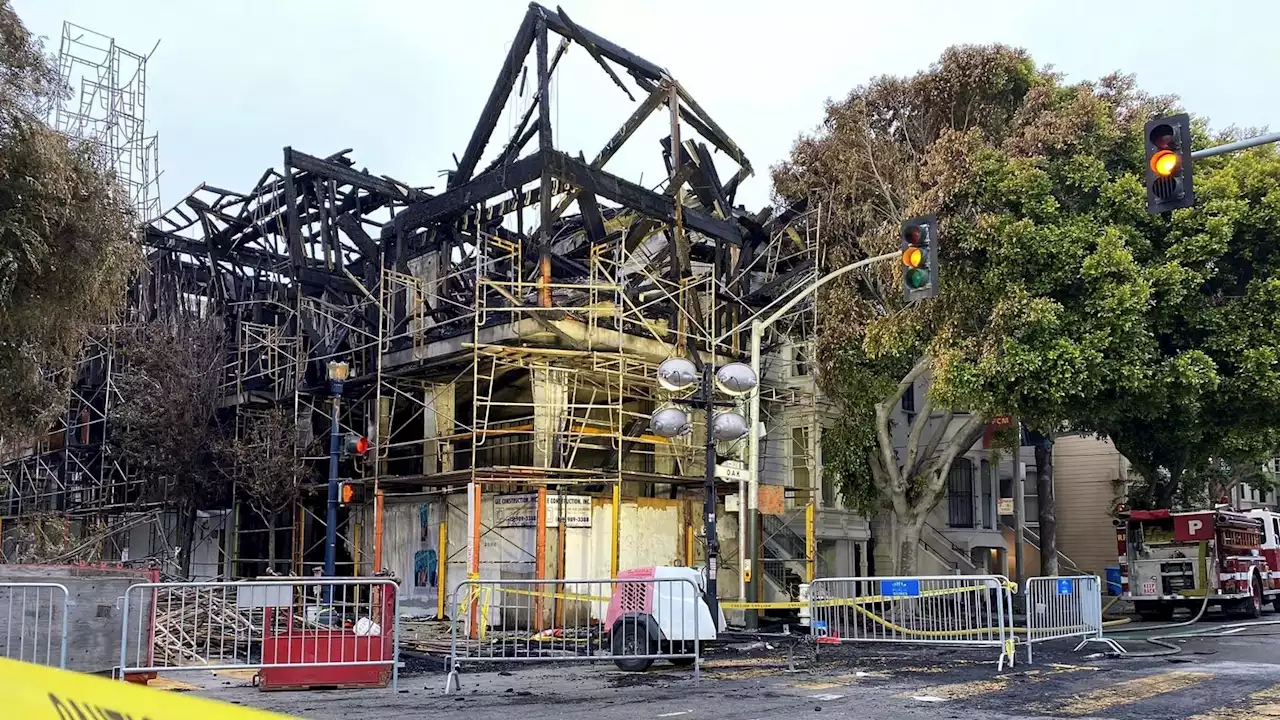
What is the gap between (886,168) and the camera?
2316 cm

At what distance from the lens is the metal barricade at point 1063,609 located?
15.2 m

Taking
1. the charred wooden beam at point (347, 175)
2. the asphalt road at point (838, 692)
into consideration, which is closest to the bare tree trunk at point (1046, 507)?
the asphalt road at point (838, 692)

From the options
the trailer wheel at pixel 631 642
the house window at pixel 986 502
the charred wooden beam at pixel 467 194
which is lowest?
the trailer wheel at pixel 631 642

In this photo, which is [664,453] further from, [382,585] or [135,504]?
[135,504]

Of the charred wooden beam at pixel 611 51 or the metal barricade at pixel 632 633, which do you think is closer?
the metal barricade at pixel 632 633

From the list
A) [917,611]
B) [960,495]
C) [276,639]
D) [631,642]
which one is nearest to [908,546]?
[917,611]

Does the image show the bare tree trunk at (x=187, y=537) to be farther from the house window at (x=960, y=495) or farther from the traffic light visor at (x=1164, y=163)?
the traffic light visor at (x=1164, y=163)

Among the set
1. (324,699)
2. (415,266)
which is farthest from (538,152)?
(324,699)

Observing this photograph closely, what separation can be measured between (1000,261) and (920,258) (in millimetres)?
6541

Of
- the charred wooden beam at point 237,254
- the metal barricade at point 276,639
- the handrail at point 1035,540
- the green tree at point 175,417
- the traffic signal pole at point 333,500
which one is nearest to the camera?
the metal barricade at point 276,639

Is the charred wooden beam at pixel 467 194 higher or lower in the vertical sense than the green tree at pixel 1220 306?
higher

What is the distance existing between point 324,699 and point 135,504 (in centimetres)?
2041

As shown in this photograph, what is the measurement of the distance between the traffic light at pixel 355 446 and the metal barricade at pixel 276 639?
7.24 meters

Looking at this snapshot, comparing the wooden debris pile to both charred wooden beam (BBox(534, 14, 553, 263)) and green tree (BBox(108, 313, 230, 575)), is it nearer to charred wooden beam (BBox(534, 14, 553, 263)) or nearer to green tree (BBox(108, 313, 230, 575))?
charred wooden beam (BBox(534, 14, 553, 263))
